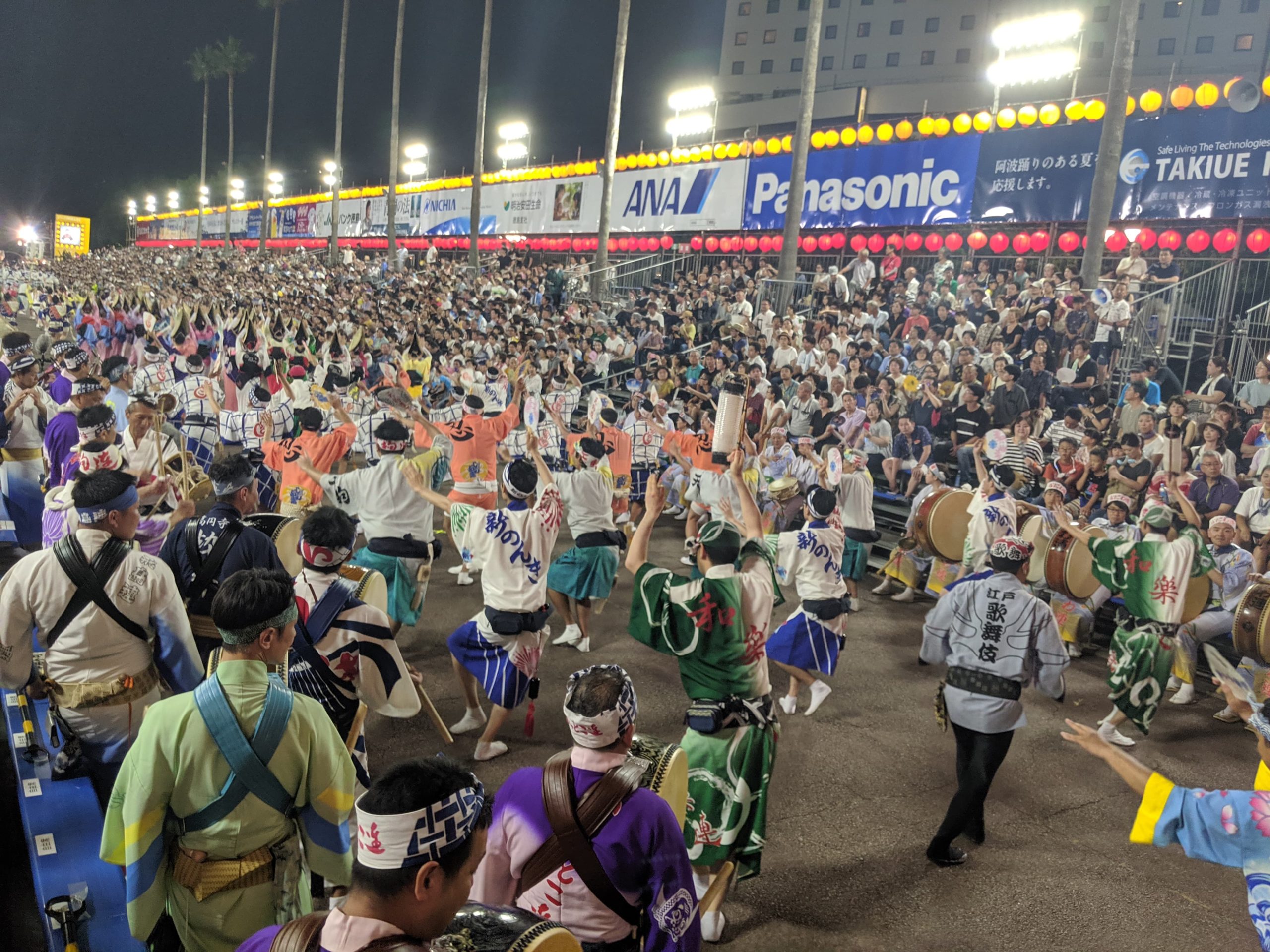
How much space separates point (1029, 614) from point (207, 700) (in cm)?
387

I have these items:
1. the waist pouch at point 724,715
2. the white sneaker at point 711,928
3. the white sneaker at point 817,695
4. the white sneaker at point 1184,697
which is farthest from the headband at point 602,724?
the white sneaker at point 1184,697

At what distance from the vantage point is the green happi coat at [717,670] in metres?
3.82

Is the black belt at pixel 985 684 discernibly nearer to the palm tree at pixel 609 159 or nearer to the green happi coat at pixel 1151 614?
the green happi coat at pixel 1151 614

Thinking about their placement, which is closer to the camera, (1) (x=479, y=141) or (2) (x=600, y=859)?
(2) (x=600, y=859)

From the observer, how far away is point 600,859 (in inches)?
95.3

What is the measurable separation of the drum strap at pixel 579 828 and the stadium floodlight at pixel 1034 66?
22488 mm

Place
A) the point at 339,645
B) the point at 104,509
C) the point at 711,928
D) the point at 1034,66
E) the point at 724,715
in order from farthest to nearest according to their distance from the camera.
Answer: the point at 1034,66, the point at 711,928, the point at 724,715, the point at 339,645, the point at 104,509

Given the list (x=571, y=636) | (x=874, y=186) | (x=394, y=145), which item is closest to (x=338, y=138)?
(x=394, y=145)

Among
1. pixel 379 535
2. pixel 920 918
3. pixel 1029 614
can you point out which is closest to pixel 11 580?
pixel 379 535

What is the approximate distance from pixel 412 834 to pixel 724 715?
2402mm

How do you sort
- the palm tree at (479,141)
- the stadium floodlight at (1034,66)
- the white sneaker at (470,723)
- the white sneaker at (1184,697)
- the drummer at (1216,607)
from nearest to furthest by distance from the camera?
the white sneaker at (470,723), the drummer at (1216,607), the white sneaker at (1184,697), the stadium floodlight at (1034,66), the palm tree at (479,141)

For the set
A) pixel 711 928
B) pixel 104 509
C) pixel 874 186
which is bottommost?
pixel 711 928

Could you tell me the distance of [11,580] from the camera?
10.9 ft

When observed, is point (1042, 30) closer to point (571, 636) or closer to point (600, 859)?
point (571, 636)
